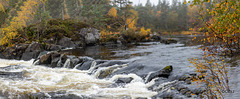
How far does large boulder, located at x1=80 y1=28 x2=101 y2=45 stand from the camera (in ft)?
99.7

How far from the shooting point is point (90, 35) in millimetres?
30625

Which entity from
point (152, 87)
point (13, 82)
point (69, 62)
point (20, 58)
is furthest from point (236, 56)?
point (20, 58)

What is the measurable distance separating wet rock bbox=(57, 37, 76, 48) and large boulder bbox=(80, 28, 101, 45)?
2.92m

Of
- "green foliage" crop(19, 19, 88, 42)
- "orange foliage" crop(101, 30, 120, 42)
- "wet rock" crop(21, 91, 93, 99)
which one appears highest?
"green foliage" crop(19, 19, 88, 42)

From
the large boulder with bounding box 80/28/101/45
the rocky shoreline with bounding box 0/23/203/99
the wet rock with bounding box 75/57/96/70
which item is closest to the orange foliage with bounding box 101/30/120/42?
the large boulder with bounding box 80/28/101/45

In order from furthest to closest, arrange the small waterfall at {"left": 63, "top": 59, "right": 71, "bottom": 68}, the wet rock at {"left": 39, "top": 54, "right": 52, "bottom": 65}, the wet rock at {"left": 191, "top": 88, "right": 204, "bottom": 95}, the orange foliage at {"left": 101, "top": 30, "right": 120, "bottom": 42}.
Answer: the orange foliage at {"left": 101, "top": 30, "right": 120, "bottom": 42} → the wet rock at {"left": 39, "top": 54, "right": 52, "bottom": 65} → the small waterfall at {"left": 63, "top": 59, "right": 71, "bottom": 68} → the wet rock at {"left": 191, "top": 88, "right": 204, "bottom": 95}

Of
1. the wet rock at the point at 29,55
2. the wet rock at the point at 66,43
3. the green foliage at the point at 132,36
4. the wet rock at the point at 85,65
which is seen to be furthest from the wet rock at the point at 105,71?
the green foliage at the point at 132,36

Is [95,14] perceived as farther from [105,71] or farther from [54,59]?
[105,71]

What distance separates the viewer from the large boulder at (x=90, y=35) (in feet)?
99.7

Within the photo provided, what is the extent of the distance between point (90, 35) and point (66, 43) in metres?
4.51

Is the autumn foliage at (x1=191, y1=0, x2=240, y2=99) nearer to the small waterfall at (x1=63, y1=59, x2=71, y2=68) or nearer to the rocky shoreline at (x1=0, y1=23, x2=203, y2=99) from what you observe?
the rocky shoreline at (x1=0, y1=23, x2=203, y2=99)

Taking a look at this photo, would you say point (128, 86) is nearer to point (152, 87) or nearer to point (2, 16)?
point (152, 87)

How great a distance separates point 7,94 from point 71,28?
2420cm

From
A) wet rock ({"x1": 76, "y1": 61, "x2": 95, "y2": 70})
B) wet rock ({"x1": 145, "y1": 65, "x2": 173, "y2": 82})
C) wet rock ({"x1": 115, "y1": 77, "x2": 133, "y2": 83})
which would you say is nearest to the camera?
wet rock ({"x1": 145, "y1": 65, "x2": 173, "y2": 82})
